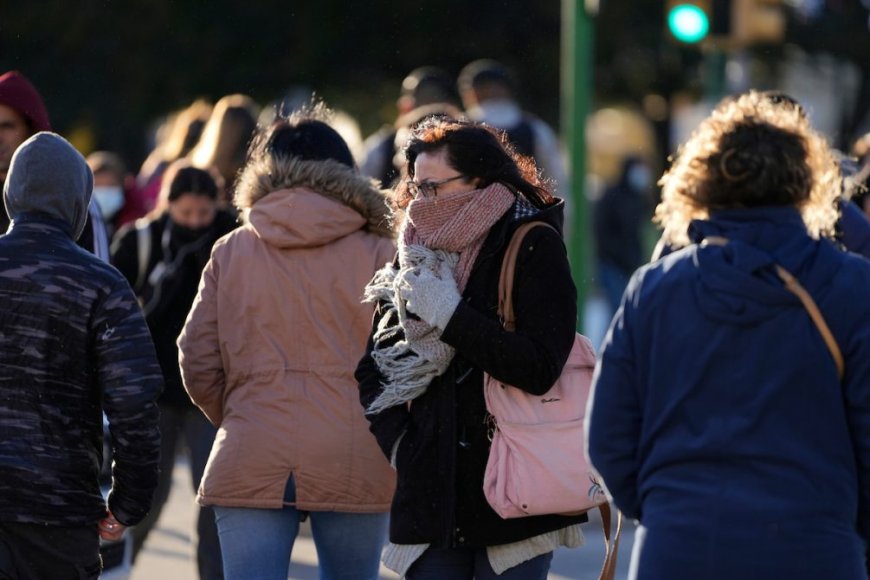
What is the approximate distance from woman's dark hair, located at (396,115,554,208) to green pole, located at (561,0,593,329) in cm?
605

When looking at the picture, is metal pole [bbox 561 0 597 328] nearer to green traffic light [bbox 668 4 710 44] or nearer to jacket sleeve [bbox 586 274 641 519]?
green traffic light [bbox 668 4 710 44]

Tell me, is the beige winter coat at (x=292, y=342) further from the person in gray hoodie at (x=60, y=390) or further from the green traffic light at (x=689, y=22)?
the green traffic light at (x=689, y=22)

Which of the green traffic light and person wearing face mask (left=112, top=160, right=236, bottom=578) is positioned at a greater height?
the green traffic light

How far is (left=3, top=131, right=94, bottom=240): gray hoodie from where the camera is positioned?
4824 millimetres

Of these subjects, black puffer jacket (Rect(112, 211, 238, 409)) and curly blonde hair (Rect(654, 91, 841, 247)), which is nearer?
curly blonde hair (Rect(654, 91, 841, 247))

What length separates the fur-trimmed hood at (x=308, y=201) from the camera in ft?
17.6

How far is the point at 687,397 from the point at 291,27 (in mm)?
18339

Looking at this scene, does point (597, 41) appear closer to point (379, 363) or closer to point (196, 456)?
point (196, 456)

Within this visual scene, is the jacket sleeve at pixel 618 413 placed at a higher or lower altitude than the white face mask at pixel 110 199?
higher

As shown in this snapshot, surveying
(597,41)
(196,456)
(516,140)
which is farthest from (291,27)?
(196,456)

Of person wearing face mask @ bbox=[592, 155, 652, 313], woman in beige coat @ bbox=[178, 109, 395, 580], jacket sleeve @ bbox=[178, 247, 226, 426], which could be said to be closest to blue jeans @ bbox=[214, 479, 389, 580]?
woman in beige coat @ bbox=[178, 109, 395, 580]

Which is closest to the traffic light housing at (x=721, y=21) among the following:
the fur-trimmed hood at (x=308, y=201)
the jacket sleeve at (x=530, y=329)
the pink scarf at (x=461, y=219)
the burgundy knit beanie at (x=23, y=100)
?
the burgundy knit beanie at (x=23, y=100)

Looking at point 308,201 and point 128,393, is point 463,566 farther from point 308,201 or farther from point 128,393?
point 308,201

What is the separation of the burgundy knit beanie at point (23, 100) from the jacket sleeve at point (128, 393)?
5.55 ft
